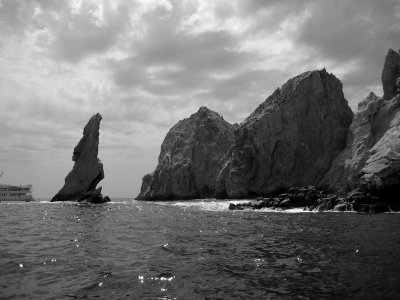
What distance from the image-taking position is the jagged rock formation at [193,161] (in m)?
136

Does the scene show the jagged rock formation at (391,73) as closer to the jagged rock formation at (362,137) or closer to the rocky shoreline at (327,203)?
the jagged rock formation at (362,137)

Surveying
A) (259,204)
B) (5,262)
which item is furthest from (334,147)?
(5,262)

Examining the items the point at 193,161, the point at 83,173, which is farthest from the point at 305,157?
the point at 83,173

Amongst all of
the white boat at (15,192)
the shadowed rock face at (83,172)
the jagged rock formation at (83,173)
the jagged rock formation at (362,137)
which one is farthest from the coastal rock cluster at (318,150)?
the white boat at (15,192)

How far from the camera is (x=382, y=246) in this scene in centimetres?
2272

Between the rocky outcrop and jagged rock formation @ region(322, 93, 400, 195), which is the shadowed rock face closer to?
jagged rock formation @ region(322, 93, 400, 195)

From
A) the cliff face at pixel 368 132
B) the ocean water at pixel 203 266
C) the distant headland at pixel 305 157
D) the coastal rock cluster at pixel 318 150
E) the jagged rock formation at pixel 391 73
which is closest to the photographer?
the ocean water at pixel 203 266

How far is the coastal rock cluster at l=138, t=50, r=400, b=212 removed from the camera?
58.1 metres

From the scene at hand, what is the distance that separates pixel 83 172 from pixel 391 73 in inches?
3424

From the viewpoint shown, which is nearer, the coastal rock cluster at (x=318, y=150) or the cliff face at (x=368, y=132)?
the coastal rock cluster at (x=318, y=150)

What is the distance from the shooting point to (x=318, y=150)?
310 feet

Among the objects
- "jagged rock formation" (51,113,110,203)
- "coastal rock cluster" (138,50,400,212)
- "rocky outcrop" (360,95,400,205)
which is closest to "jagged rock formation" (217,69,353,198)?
"coastal rock cluster" (138,50,400,212)

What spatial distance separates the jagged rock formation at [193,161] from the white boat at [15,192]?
1706 inches

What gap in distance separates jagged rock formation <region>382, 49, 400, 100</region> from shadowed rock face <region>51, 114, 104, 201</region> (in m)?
81.2
